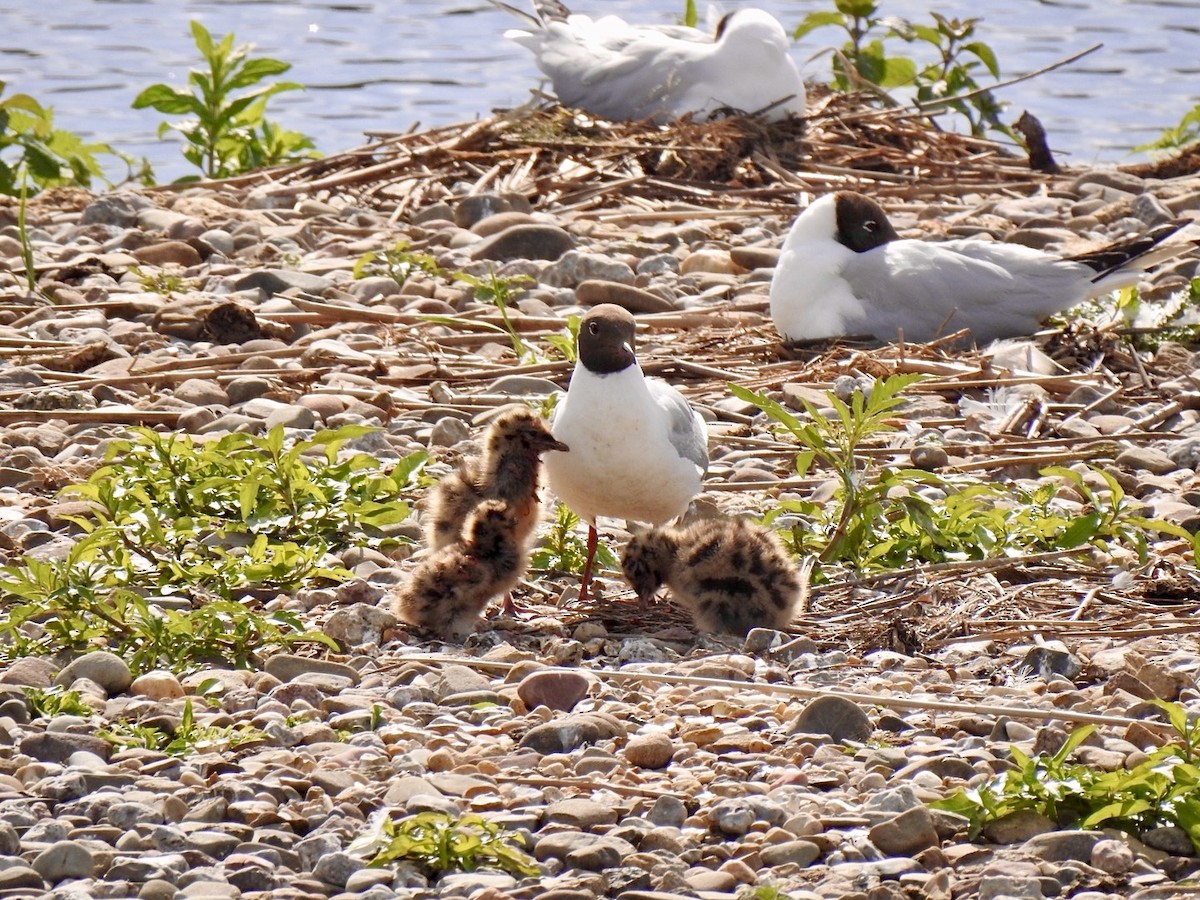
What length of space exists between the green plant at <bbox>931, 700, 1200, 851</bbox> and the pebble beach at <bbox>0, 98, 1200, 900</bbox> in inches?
1.7

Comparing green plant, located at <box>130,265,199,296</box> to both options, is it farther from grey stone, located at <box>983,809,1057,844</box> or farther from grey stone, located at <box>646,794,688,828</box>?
grey stone, located at <box>983,809,1057,844</box>

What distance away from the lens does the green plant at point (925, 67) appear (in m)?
10.6

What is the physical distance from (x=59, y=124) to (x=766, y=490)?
8896mm

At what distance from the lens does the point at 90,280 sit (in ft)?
25.2

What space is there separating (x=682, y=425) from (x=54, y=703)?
1950 millimetres

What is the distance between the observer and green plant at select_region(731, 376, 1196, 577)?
465cm

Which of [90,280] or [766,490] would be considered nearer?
[766,490]

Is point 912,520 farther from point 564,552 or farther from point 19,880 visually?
point 19,880

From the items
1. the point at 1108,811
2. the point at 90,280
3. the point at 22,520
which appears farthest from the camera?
the point at 90,280

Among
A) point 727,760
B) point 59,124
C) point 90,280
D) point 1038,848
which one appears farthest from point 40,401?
point 59,124

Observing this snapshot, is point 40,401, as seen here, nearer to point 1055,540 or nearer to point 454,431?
point 454,431

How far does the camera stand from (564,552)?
5.05 meters

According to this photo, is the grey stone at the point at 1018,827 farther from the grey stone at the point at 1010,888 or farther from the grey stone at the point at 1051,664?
the grey stone at the point at 1051,664

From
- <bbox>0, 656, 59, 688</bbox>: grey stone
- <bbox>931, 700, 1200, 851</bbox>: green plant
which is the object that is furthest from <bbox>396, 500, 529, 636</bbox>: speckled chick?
<bbox>931, 700, 1200, 851</bbox>: green plant
